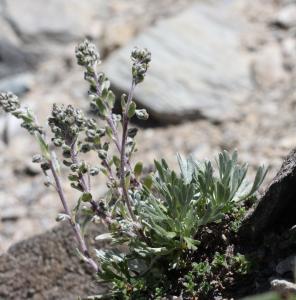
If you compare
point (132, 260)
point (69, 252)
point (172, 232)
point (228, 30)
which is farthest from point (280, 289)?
point (228, 30)

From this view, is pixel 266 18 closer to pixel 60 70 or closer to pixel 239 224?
pixel 60 70

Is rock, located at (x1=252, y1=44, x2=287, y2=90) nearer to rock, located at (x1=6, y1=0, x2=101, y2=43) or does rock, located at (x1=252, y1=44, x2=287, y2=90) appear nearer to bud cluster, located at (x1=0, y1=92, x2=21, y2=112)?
rock, located at (x1=6, y1=0, x2=101, y2=43)

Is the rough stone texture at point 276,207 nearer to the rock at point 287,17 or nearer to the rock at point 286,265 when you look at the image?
the rock at point 286,265

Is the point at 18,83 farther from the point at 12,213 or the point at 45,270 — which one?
the point at 45,270

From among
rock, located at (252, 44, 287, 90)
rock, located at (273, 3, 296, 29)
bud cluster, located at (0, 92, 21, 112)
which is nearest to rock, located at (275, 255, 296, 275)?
bud cluster, located at (0, 92, 21, 112)

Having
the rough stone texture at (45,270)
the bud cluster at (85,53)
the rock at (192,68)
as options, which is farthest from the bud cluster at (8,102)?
the rock at (192,68)

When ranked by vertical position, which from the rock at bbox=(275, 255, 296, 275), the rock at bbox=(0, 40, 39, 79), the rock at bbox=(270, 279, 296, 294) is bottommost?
the rock at bbox=(270, 279, 296, 294)

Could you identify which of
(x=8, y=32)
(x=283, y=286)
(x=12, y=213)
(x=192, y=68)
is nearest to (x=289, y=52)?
(x=192, y=68)
